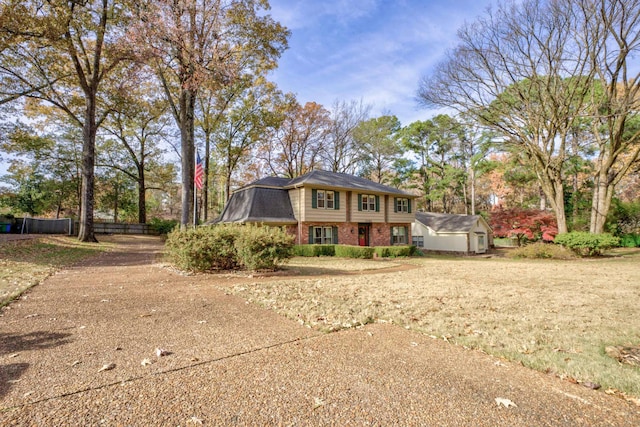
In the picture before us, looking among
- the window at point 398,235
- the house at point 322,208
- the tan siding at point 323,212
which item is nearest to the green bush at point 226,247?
the house at point 322,208

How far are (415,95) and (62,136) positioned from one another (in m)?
30.6

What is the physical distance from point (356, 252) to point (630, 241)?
23.2 m

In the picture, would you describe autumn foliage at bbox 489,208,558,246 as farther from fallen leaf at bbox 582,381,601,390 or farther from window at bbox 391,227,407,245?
Result: fallen leaf at bbox 582,381,601,390

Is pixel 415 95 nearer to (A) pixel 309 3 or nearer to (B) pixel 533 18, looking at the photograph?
(B) pixel 533 18

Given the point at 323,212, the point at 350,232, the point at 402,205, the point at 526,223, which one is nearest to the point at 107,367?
the point at 323,212

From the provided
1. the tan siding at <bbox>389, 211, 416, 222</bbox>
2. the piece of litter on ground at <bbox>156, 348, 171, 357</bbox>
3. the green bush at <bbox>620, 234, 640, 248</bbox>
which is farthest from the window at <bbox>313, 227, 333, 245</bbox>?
the green bush at <bbox>620, 234, 640, 248</bbox>

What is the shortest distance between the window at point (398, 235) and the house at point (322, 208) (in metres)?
0.25

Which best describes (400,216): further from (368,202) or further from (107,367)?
(107,367)

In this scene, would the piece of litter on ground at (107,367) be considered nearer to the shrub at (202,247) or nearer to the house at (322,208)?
the shrub at (202,247)

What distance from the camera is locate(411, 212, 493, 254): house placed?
24.9m

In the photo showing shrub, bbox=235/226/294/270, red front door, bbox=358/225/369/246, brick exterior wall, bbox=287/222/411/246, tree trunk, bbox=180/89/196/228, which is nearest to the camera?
shrub, bbox=235/226/294/270

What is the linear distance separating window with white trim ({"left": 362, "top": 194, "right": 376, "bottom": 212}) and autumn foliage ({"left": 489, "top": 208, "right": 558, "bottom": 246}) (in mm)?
11426

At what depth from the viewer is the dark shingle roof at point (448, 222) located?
82.5 ft

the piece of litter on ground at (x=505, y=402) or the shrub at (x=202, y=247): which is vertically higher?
the shrub at (x=202, y=247)
